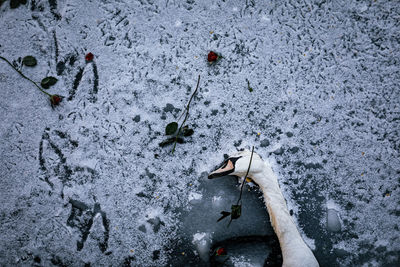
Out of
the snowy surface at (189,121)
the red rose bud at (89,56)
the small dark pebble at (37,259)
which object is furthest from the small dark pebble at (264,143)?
the small dark pebble at (37,259)

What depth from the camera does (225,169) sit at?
1148 mm

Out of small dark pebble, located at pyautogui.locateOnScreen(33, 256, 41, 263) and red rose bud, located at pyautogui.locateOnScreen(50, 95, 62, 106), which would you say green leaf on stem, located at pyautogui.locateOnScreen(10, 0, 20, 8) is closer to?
red rose bud, located at pyautogui.locateOnScreen(50, 95, 62, 106)

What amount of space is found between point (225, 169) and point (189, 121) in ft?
1.01

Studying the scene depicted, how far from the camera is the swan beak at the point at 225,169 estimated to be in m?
1.14

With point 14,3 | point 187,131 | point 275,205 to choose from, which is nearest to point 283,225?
point 275,205

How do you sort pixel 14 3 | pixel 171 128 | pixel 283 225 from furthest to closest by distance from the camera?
pixel 14 3
pixel 171 128
pixel 283 225

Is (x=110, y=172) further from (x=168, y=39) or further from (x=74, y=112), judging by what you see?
(x=168, y=39)

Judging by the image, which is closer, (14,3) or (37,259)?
(37,259)

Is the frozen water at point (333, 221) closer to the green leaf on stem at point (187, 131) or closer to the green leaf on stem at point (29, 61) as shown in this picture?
the green leaf on stem at point (187, 131)

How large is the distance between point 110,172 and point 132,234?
0.32 metres

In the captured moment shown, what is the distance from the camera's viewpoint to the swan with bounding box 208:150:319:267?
3.59 ft

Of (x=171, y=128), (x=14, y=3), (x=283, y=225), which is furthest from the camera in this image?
(x=14, y=3)

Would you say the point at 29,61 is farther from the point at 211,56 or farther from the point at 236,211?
the point at 236,211

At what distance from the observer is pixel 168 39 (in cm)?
132
